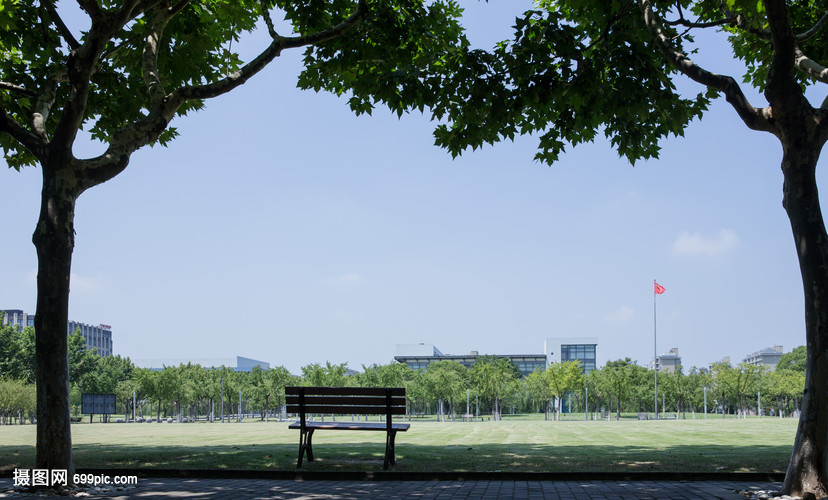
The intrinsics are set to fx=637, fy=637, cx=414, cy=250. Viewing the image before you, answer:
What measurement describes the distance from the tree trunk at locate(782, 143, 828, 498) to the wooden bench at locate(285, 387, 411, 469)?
198 inches

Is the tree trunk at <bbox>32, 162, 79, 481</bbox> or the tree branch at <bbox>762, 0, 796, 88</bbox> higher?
the tree branch at <bbox>762, 0, 796, 88</bbox>

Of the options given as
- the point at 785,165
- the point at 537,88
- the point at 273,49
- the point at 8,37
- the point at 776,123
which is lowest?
the point at 785,165

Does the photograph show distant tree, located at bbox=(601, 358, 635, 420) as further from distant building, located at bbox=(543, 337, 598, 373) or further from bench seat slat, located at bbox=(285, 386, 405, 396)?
bench seat slat, located at bbox=(285, 386, 405, 396)

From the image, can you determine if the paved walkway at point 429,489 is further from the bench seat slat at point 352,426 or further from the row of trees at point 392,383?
the row of trees at point 392,383

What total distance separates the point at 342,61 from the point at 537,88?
352 centimetres

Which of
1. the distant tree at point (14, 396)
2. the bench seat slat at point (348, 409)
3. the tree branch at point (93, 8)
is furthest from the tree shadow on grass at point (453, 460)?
the distant tree at point (14, 396)

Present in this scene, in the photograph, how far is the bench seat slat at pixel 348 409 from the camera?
947 centimetres

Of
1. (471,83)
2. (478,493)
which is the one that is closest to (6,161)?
(471,83)

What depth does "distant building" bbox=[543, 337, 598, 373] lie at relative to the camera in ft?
445

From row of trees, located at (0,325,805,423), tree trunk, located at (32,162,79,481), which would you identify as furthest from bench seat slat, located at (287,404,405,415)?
row of trees, located at (0,325,805,423)

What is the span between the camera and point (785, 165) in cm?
726

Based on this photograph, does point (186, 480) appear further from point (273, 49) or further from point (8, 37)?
point (8, 37)

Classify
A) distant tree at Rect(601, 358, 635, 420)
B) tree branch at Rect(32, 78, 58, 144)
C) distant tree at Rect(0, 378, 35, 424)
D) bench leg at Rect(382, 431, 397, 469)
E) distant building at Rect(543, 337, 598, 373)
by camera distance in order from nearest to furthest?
tree branch at Rect(32, 78, 58, 144)
bench leg at Rect(382, 431, 397, 469)
distant tree at Rect(0, 378, 35, 424)
distant tree at Rect(601, 358, 635, 420)
distant building at Rect(543, 337, 598, 373)

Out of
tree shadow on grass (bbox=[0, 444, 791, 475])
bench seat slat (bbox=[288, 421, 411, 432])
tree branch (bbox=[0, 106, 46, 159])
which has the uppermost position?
tree branch (bbox=[0, 106, 46, 159])
